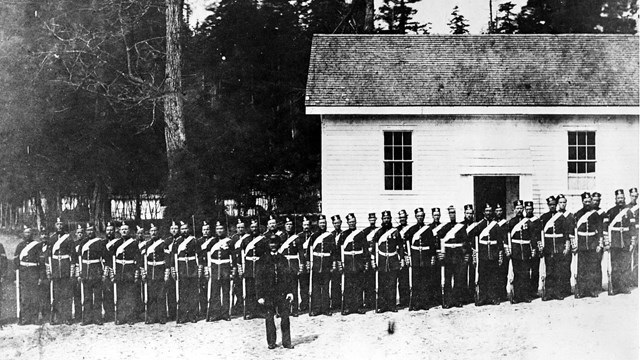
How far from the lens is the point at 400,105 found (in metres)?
13.3

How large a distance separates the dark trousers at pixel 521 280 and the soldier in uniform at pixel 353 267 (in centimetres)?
224

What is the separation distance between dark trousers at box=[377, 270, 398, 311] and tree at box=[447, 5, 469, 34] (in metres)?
5.66

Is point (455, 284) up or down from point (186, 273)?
down

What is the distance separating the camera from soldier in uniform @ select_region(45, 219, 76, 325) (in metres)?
8.98

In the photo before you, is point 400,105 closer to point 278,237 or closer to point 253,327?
point 278,237

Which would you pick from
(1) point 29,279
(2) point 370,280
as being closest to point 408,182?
(2) point 370,280

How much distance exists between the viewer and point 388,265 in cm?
918

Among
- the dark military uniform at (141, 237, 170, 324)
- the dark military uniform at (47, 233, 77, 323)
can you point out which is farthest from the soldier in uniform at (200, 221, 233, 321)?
the dark military uniform at (47, 233, 77, 323)

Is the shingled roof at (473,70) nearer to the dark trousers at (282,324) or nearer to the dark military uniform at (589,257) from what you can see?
the dark military uniform at (589,257)

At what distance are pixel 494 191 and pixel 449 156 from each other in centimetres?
193

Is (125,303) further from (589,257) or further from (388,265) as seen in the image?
(589,257)

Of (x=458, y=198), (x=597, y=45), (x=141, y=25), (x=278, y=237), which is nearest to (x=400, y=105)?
(x=458, y=198)

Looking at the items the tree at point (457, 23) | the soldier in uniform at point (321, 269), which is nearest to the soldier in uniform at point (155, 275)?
the soldier in uniform at point (321, 269)

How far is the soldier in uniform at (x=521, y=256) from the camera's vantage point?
360 inches
